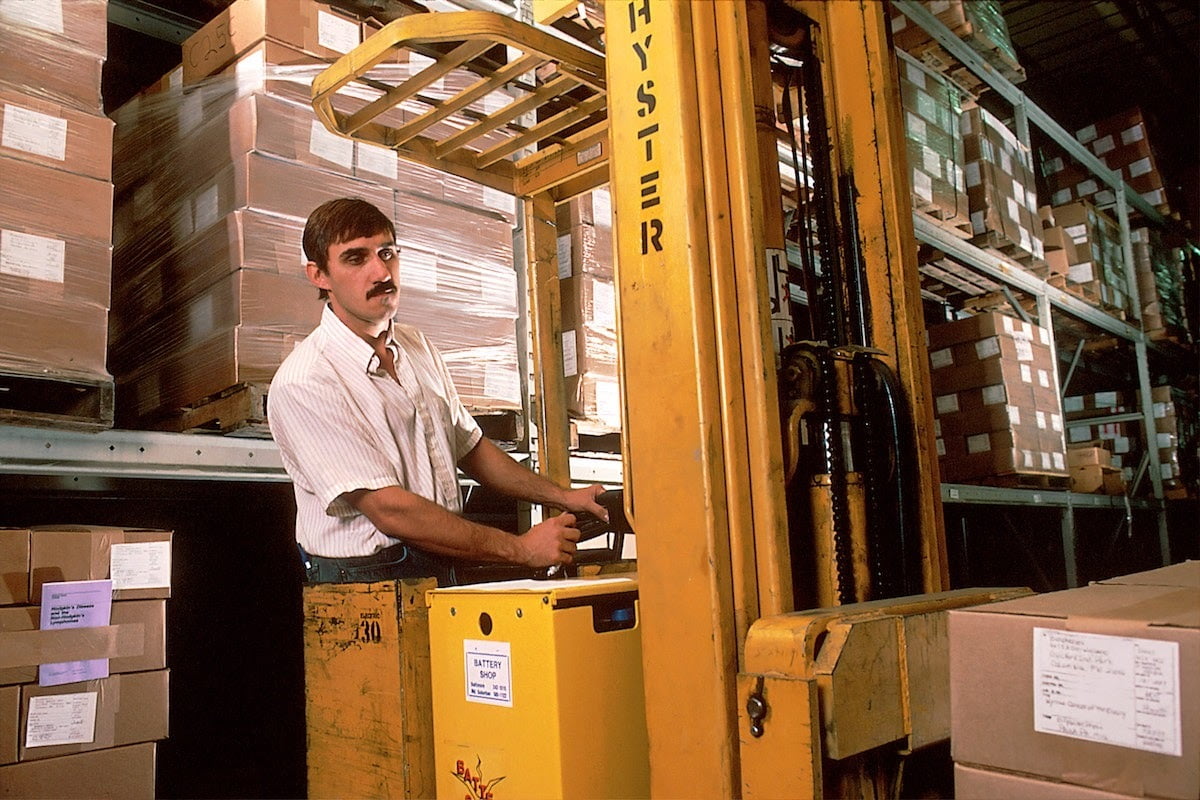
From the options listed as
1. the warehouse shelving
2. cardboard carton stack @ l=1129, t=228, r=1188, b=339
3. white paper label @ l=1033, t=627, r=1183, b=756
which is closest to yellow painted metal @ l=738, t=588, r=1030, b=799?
white paper label @ l=1033, t=627, r=1183, b=756

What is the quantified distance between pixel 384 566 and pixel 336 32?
1960 millimetres

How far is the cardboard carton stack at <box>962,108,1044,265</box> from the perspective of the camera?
6.13 m

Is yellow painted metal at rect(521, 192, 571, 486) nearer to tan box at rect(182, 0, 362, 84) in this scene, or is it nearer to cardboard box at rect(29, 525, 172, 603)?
tan box at rect(182, 0, 362, 84)

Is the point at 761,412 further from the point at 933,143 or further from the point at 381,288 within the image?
the point at 933,143

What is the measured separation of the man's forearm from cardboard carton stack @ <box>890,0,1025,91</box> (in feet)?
12.7

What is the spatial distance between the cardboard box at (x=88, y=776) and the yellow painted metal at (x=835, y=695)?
6.16ft

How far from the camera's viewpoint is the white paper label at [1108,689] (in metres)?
1.23

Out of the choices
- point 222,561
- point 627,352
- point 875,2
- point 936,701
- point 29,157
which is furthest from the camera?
point 222,561

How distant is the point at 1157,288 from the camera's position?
29.7ft

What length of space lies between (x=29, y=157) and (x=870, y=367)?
7.72ft

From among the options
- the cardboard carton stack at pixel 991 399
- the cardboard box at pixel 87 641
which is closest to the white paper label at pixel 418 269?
the cardboard box at pixel 87 641

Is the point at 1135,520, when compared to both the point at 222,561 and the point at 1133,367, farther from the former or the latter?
the point at 222,561

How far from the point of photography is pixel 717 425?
1.74 m

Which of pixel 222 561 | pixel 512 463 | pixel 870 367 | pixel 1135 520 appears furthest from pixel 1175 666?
pixel 1135 520
